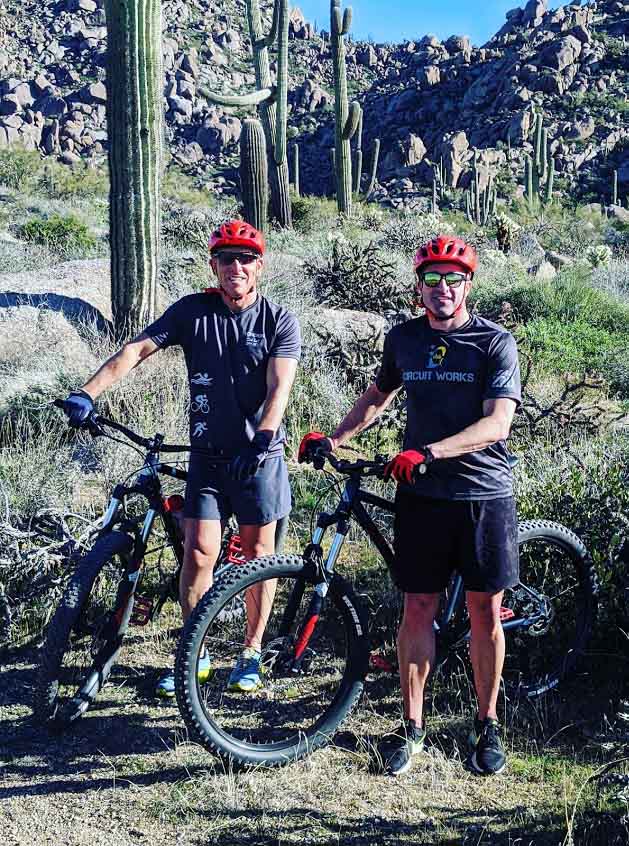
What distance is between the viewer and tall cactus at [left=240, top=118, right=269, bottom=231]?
45.7ft

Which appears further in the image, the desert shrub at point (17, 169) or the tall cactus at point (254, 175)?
the desert shrub at point (17, 169)

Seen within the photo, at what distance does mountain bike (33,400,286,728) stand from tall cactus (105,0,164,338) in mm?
4259

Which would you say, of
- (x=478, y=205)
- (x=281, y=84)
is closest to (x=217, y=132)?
(x=478, y=205)

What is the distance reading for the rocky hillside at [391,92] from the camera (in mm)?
43031

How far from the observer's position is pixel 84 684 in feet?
12.8

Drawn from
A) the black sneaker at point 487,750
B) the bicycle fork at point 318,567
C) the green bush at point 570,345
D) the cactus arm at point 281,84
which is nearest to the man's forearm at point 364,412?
the bicycle fork at point 318,567

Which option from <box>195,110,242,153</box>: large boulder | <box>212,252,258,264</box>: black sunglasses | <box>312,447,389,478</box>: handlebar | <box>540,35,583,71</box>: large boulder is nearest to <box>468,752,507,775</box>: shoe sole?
<box>312,447,389,478</box>: handlebar

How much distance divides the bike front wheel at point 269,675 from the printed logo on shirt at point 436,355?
98 centimetres

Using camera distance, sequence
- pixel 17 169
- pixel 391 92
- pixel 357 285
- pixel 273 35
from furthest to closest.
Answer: pixel 391 92 → pixel 17 169 → pixel 273 35 → pixel 357 285

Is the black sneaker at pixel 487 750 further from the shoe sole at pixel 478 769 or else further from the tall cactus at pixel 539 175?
the tall cactus at pixel 539 175

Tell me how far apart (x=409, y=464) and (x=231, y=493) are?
1.13m

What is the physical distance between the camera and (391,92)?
2199 inches

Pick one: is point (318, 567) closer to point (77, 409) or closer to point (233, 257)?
point (77, 409)

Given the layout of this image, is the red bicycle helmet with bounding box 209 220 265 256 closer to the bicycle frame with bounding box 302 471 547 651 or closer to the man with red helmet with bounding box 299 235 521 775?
the man with red helmet with bounding box 299 235 521 775
